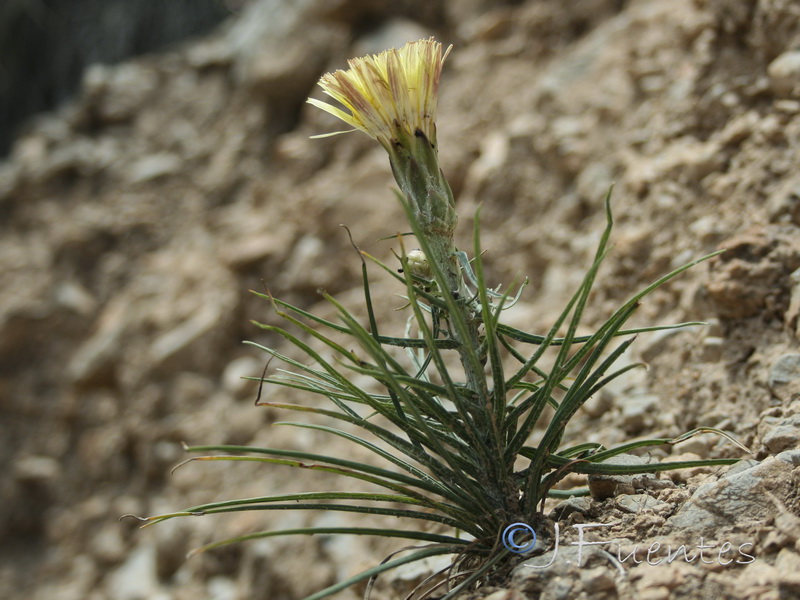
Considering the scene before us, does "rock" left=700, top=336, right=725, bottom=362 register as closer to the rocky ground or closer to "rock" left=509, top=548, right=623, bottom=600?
the rocky ground

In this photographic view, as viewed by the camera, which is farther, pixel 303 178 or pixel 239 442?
pixel 303 178

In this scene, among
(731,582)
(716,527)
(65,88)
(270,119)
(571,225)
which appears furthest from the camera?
(65,88)

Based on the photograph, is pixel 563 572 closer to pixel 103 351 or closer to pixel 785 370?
pixel 785 370

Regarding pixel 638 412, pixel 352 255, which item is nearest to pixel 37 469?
pixel 352 255

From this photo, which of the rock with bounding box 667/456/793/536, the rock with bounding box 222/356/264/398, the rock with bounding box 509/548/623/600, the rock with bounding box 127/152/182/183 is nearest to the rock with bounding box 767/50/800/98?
the rock with bounding box 667/456/793/536

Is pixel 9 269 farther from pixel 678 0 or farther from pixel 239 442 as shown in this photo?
pixel 678 0

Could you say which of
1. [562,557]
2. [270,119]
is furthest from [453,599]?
[270,119]

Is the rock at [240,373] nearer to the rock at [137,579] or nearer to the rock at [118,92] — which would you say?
the rock at [137,579]
